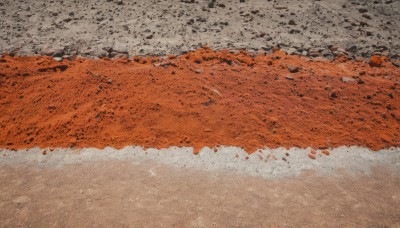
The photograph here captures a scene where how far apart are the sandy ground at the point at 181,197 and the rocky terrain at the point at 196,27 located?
3046 mm

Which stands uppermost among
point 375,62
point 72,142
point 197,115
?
point 375,62

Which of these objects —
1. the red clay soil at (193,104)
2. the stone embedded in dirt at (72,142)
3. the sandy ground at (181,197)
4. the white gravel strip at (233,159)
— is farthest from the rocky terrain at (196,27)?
the sandy ground at (181,197)

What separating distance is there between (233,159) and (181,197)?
0.99 m

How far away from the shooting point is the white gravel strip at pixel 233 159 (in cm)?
360

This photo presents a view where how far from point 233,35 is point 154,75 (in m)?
2.49

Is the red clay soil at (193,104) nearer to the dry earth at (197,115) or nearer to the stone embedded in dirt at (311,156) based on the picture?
the dry earth at (197,115)

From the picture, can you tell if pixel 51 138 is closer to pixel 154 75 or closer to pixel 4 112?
pixel 4 112

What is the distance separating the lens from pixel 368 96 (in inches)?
186

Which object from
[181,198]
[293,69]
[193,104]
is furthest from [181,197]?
[293,69]

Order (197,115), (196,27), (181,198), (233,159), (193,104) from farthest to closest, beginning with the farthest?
(196,27)
(193,104)
(197,115)
(233,159)
(181,198)

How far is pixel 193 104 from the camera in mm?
4438

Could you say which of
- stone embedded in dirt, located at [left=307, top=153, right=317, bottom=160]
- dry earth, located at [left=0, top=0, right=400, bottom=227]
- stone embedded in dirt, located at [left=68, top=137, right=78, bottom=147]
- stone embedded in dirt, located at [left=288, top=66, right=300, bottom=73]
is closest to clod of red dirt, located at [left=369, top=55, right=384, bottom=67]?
dry earth, located at [left=0, top=0, right=400, bottom=227]

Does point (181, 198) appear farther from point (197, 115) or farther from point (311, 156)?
point (311, 156)

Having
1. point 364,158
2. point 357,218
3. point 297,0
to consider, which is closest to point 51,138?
point 357,218
